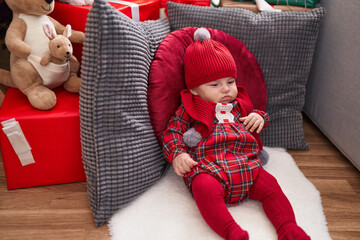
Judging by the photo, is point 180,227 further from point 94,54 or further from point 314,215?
point 94,54

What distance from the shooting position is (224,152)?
1090 millimetres

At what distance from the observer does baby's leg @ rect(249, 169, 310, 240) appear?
95 centimetres

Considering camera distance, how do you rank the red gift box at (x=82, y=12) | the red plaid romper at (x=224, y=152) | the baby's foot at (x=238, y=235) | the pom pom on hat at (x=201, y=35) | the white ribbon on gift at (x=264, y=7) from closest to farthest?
the baby's foot at (x=238, y=235) → the red plaid romper at (x=224, y=152) → the pom pom on hat at (x=201, y=35) → the red gift box at (x=82, y=12) → the white ribbon on gift at (x=264, y=7)

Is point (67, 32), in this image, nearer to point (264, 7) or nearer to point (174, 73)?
point (174, 73)

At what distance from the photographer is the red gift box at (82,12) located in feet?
4.20

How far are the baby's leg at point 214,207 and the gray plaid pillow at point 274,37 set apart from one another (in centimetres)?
50

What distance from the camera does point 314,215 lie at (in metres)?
1.07

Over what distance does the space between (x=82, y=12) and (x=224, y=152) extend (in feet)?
2.46

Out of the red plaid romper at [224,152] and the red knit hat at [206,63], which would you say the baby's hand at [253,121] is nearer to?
the red plaid romper at [224,152]

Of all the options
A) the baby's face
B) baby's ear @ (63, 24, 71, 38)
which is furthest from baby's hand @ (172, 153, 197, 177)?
baby's ear @ (63, 24, 71, 38)

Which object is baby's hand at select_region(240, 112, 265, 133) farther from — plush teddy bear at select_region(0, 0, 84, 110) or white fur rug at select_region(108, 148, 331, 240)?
plush teddy bear at select_region(0, 0, 84, 110)

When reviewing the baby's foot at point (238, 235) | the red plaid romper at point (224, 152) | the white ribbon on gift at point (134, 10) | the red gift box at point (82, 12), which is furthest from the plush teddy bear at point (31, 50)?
the baby's foot at point (238, 235)

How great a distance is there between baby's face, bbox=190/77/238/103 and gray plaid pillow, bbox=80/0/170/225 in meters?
0.20

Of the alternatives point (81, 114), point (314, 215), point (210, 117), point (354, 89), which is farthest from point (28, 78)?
point (354, 89)
